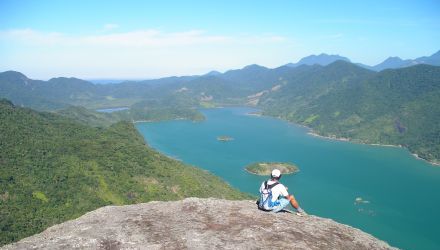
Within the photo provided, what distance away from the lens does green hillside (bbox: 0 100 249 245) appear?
6844 cm

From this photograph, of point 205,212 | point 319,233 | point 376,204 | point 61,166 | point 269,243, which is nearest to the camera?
point 269,243

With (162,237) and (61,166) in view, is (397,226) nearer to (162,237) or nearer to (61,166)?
(61,166)

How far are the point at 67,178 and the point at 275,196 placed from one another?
7525 centimetres

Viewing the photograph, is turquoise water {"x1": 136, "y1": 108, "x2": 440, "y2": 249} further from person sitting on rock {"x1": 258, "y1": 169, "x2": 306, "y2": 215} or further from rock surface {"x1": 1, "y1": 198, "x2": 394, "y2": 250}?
rock surface {"x1": 1, "y1": 198, "x2": 394, "y2": 250}

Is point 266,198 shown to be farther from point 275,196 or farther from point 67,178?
point 67,178

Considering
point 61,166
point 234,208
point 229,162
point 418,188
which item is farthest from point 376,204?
point 234,208

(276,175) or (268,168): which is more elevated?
(276,175)

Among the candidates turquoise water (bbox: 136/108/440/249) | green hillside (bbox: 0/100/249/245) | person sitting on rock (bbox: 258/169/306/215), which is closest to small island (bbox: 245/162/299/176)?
turquoise water (bbox: 136/108/440/249)

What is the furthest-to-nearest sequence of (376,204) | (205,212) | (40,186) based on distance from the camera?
(376,204), (40,186), (205,212)

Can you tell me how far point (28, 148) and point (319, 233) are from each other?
8817 centimetres

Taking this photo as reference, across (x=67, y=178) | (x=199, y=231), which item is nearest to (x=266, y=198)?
(x=199, y=231)

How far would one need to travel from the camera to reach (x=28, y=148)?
88125mm

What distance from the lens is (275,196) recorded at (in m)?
15.7

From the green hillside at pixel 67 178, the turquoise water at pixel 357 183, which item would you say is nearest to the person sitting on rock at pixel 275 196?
the green hillside at pixel 67 178
